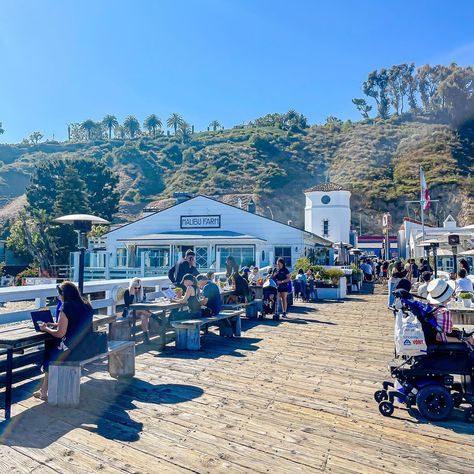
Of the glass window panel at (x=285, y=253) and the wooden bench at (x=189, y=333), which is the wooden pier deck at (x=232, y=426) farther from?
the glass window panel at (x=285, y=253)

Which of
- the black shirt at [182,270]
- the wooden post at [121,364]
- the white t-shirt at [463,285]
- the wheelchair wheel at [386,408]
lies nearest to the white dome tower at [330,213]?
the white t-shirt at [463,285]

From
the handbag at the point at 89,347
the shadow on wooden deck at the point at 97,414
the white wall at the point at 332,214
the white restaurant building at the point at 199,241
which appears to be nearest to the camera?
the shadow on wooden deck at the point at 97,414

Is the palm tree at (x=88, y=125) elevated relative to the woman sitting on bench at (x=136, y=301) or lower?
elevated

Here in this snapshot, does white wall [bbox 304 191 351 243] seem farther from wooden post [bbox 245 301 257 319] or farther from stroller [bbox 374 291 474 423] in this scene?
stroller [bbox 374 291 474 423]

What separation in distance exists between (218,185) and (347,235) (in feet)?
154

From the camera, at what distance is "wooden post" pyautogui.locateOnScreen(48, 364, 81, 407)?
5.02m

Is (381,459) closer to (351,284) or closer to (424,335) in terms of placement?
(424,335)

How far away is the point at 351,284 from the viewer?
21.9 m

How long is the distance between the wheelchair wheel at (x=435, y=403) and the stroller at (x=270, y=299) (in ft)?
24.5

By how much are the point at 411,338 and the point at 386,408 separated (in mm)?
787

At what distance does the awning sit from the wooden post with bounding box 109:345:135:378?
1899 centimetres

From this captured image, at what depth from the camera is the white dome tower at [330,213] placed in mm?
43781

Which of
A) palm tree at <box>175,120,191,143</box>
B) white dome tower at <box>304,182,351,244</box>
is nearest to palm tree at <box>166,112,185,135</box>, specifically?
palm tree at <box>175,120,191,143</box>

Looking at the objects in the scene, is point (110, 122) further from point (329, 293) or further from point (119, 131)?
point (329, 293)
